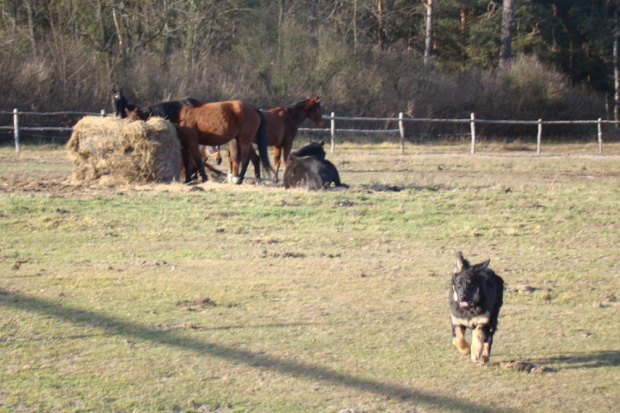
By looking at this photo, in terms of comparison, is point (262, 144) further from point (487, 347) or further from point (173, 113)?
point (487, 347)

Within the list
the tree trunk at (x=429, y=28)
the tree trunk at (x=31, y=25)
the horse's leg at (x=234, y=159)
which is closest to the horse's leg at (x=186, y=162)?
the horse's leg at (x=234, y=159)

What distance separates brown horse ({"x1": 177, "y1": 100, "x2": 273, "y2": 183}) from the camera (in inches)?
576

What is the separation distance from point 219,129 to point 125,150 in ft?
6.22

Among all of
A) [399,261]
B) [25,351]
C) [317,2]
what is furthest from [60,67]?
[25,351]

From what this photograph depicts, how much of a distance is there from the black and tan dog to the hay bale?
9.80 metres

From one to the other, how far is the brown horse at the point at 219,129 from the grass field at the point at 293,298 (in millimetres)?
1362

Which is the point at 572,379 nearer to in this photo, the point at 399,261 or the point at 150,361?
the point at 150,361

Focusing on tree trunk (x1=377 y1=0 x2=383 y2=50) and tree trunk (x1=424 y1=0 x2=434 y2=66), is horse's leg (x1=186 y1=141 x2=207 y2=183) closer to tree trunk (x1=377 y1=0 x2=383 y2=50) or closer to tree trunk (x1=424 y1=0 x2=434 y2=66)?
tree trunk (x1=424 y1=0 x2=434 y2=66)

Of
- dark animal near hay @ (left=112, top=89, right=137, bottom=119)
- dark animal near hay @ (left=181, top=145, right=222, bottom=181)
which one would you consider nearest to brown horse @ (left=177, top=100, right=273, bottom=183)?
dark animal near hay @ (left=181, top=145, right=222, bottom=181)

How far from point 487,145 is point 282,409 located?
92.9 feet

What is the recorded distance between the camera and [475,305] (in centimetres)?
480

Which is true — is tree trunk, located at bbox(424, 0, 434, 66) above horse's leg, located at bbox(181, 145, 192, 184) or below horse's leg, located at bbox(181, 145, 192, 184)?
above

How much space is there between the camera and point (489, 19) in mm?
40875

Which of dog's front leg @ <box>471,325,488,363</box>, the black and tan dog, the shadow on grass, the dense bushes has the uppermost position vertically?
the dense bushes
